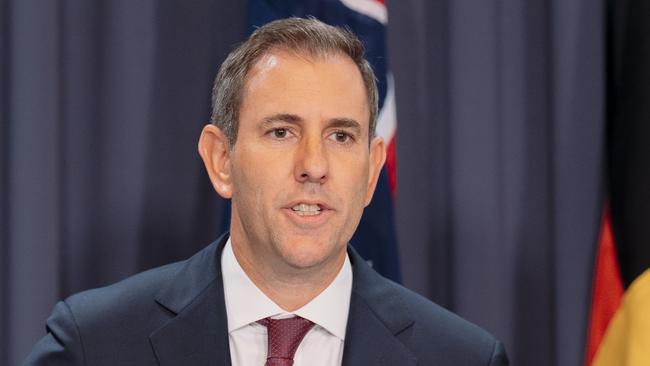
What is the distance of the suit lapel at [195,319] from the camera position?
218 cm

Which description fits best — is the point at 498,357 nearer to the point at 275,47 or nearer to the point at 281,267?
the point at 281,267

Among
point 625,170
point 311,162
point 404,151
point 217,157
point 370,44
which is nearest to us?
point 311,162

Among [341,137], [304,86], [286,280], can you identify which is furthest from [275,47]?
[286,280]

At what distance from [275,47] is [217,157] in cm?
26

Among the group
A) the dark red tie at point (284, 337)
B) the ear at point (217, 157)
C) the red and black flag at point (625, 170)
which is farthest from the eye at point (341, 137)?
the red and black flag at point (625, 170)

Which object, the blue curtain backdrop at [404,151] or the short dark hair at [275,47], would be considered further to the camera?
the blue curtain backdrop at [404,151]

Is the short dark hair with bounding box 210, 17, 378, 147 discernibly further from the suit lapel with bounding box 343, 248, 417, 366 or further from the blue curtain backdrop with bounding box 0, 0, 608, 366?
the blue curtain backdrop with bounding box 0, 0, 608, 366

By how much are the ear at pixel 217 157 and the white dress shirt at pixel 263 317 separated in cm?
15

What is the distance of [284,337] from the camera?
2209 mm

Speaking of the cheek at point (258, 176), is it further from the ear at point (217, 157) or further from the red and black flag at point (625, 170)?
the red and black flag at point (625, 170)

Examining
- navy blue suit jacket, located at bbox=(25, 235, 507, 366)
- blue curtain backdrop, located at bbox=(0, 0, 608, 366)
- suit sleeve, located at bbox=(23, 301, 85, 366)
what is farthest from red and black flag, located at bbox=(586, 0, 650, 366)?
suit sleeve, located at bbox=(23, 301, 85, 366)

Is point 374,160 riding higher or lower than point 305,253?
higher

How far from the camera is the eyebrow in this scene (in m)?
2.16

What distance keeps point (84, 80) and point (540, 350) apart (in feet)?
4.96
